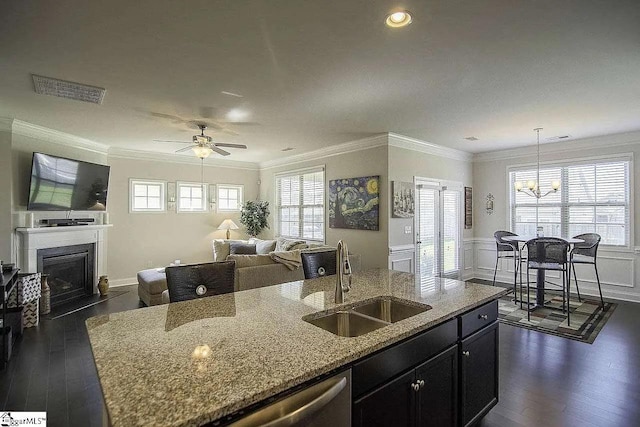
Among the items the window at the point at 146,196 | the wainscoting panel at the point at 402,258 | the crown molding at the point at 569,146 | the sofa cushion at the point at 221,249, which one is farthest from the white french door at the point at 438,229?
the window at the point at 146,196

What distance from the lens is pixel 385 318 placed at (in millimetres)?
2203

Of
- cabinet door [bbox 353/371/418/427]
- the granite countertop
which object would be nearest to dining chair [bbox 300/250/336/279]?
the granite countertop

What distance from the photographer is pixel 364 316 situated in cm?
195

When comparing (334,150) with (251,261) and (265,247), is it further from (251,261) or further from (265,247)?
(251,261)

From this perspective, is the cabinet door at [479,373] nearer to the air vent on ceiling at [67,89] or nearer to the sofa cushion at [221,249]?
the air vent on ceiling at [67,89]

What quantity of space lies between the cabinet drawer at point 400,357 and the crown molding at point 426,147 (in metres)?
4.00

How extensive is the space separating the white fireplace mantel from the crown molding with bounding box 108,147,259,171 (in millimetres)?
1480

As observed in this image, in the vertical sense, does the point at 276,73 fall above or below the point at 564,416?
above

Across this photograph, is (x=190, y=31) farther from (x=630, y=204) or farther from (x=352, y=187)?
(x=630, y=204)

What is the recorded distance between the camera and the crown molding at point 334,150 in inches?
217

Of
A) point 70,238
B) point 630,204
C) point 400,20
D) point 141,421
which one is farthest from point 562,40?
point 70,238

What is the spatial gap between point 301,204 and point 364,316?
549 centimetres

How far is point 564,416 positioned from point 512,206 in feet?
16.8

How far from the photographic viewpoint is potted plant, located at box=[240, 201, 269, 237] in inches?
313
